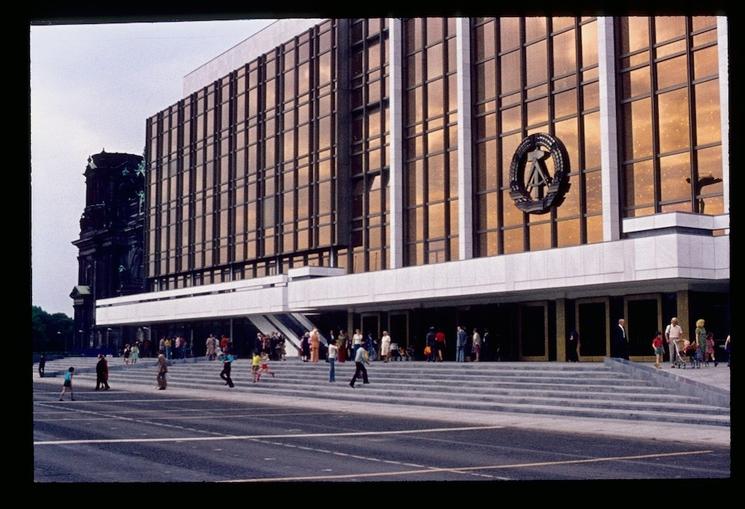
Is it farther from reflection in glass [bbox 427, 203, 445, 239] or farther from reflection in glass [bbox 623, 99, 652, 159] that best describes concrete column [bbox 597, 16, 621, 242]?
reflection in glass [bbox 427, 203, 445, 239]

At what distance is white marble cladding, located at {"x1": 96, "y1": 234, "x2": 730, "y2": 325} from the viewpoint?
35906 millimetres

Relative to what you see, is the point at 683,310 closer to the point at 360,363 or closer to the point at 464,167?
the point at 360,363

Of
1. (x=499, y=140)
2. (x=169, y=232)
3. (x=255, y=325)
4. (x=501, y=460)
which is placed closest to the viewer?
(x=501, y=460)

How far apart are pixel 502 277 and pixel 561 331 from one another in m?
3.57

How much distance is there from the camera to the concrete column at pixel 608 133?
4081 centimetres

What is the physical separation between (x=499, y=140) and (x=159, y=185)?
45.8 metres

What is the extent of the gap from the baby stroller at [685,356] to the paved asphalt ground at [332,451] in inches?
438

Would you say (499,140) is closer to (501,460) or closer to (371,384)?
(371,384)

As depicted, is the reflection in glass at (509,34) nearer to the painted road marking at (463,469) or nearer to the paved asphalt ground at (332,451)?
the paved asphalt ground at (332,451)

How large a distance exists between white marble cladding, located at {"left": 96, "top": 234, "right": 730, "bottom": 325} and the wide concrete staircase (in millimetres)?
4929

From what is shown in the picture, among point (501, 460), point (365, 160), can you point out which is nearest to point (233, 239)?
point (365, 160)

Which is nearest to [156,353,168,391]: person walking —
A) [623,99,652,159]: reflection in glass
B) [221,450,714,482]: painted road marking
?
[623,99,652,159]: reflection in glass

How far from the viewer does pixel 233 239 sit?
238 feet

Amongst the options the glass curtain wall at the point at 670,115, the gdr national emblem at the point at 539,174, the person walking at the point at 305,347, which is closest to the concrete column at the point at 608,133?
the glass curtain wall at the point at 670,115
